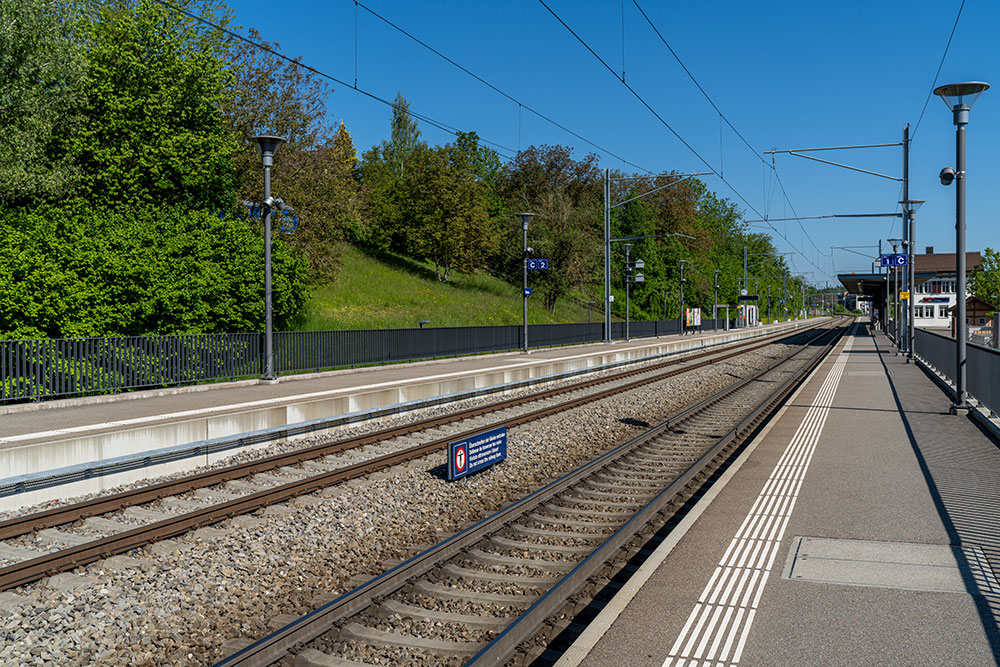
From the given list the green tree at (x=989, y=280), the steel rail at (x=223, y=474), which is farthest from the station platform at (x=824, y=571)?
the green tree at (x=989, y=280)

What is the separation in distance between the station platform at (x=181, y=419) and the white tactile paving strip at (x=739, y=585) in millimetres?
8105

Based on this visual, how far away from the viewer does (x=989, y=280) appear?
259ft

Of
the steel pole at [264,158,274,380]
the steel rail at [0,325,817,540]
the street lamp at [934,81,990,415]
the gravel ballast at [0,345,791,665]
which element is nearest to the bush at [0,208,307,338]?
the steel pole at [264,158,274,380]

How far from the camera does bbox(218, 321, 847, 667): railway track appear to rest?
5.36 meters

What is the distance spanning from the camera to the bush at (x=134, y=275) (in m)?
18.6

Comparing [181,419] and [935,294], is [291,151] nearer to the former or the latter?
[181,419]

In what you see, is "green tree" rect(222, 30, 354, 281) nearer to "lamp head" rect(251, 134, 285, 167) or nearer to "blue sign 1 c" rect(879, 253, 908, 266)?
"lamp head" rect(251, 134, 285, 167)

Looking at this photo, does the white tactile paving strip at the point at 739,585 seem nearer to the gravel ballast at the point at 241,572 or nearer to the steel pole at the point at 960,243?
the gravel ballast at the point at 241,572

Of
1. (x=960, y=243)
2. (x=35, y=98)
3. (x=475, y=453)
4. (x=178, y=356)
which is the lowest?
(x=475, y=453)

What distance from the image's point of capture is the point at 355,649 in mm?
5438

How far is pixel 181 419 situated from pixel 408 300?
3478 cm

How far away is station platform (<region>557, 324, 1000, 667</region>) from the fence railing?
338 cm

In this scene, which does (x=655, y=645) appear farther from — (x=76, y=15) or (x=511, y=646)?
(x=76, y=15)

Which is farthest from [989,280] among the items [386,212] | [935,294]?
[386,212]
